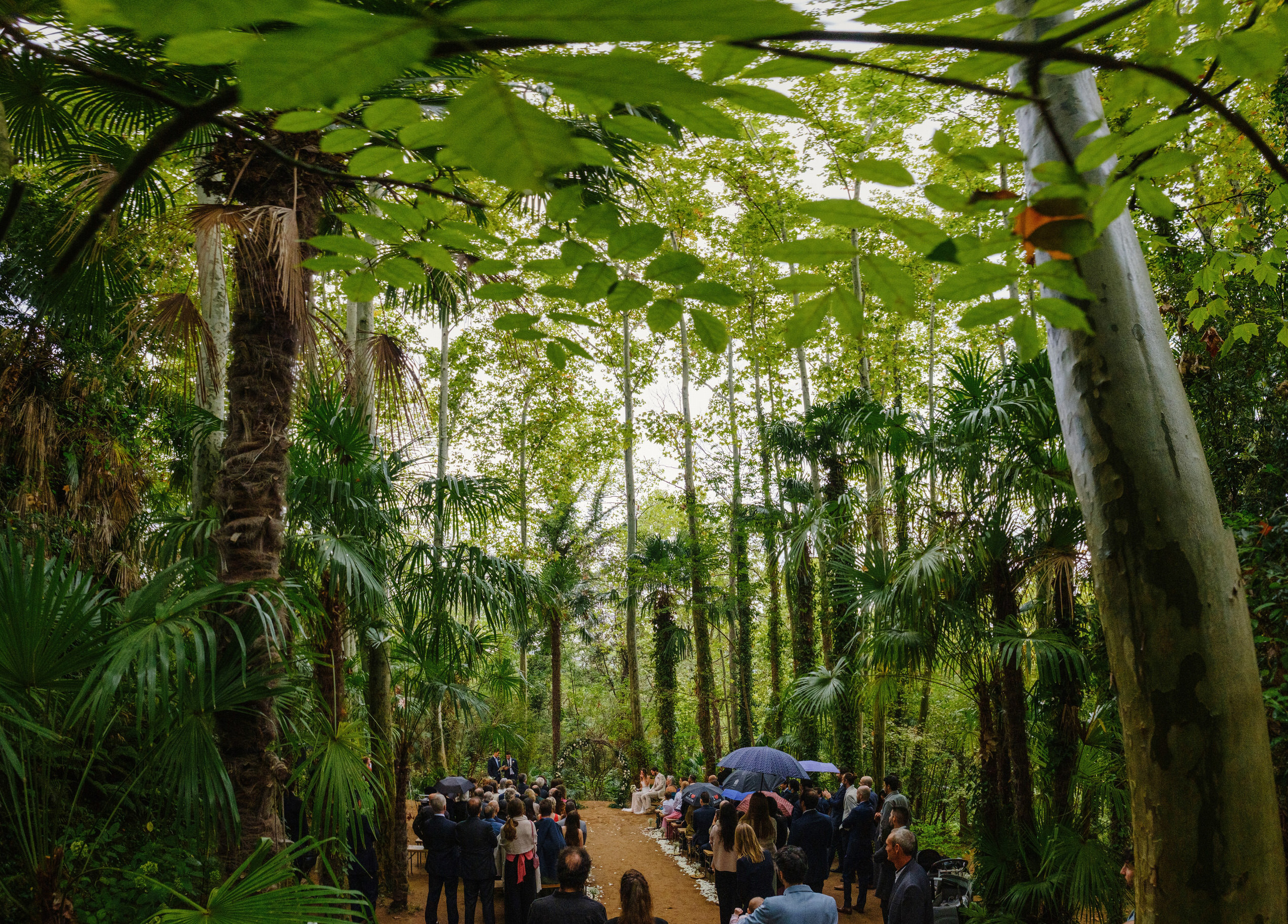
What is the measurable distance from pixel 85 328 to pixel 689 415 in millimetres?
11315

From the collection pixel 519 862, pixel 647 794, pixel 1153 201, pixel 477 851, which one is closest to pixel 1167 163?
pixel 1153 201

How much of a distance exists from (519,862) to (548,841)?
1.22 m

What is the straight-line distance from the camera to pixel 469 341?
14.2 metres

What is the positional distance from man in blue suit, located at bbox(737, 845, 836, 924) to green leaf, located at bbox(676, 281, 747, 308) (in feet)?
12.1

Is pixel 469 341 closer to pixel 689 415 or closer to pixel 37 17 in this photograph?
pixel 689 415

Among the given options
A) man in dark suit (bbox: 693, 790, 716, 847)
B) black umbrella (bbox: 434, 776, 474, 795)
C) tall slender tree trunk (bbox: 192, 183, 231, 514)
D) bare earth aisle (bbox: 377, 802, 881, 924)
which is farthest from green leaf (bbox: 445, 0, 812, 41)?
black umbrella (bbox: 434, 776, 474, 795)

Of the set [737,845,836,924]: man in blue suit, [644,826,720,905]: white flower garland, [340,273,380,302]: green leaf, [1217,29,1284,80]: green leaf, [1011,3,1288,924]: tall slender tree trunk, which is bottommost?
[644,826,720,905]: white flower garland

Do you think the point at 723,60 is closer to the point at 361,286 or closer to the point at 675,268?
the point at 675,268

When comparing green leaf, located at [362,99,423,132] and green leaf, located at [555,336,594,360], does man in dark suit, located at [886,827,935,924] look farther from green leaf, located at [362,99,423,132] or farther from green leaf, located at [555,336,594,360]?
green leaf, located at [362,99,423,132]

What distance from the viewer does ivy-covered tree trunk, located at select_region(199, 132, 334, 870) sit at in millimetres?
3322

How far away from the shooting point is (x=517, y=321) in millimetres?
1123

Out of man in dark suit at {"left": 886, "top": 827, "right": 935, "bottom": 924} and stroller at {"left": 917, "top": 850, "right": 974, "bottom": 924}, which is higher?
man in dark suit at {"left": 886, "top": 827, "right": 935, "bottom": 924}

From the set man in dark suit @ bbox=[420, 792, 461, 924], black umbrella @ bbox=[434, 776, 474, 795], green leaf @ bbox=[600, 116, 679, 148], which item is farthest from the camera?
black umbrella @ bbox=[434, 776, 474, 795]

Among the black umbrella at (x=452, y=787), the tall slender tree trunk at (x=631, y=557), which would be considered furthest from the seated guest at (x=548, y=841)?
the tall slender tree trunk at (x=631, y=557)
